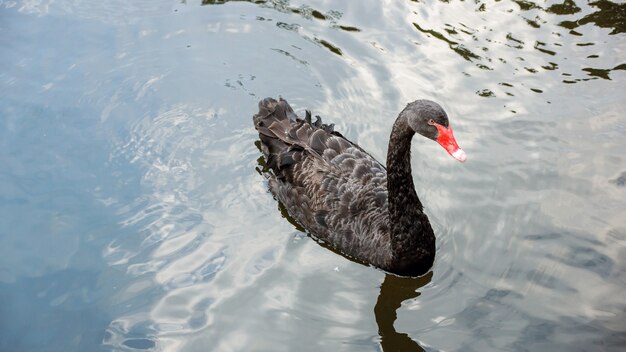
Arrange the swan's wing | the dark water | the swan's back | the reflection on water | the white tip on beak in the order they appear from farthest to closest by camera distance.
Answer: the swan's wing → the swan's back → the dark water → the reflection on water → the white tip on beak

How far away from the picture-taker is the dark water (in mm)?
5289

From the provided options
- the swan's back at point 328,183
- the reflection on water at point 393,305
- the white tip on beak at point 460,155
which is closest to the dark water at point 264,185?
the reflection on water at point 393,305

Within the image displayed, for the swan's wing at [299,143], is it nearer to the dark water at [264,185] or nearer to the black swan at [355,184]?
the black swan at [355,184]

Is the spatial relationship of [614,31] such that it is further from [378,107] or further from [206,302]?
[206,302]

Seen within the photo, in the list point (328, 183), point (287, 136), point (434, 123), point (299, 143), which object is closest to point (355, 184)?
point (328, 183)

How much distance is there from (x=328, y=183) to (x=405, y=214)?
830 mm

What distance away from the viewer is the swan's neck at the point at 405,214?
5172 mm

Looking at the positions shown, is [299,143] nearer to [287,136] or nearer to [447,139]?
[287,136]

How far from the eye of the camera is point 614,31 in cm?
782

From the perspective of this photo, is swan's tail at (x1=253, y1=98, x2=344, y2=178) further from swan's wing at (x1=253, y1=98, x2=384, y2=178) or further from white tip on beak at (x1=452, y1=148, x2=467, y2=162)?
Result: white tip on beak at (x1=452, y1=148, x2=467, y2=162)

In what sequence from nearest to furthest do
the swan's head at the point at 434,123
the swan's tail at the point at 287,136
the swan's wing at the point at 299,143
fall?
the swan's head at the point at 434,123
the swan's wing at the point at 299,143
the swan's tail at the point at 287,136

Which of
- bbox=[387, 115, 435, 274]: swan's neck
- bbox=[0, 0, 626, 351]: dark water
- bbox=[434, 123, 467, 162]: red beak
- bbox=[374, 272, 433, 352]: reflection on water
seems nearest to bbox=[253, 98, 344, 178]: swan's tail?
bbox=[0, 0, 626, 351]: dark water

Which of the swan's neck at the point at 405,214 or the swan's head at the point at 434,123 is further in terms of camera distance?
the swan's neck at the point at 405,214

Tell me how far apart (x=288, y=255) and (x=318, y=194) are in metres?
0.54
